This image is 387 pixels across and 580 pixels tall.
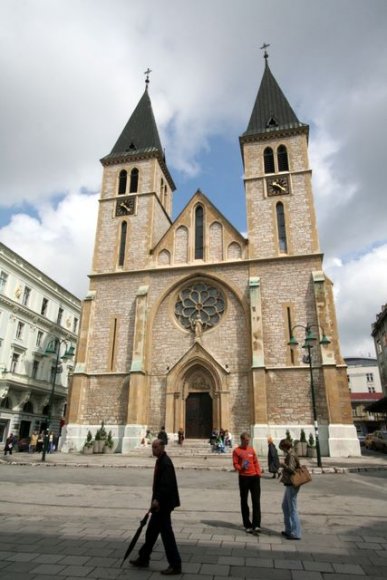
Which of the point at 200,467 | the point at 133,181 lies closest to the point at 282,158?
the point at 133,181

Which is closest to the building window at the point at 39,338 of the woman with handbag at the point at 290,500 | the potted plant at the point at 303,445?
the potted plant at the point at 303,445

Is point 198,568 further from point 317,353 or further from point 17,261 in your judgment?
point 17,261

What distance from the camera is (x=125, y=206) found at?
31078 millimetres

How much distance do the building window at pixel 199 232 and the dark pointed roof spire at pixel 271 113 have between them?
740 cm

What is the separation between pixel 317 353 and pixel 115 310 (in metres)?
13.6

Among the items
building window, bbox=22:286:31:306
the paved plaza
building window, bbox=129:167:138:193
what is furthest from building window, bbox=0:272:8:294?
the paved plaza

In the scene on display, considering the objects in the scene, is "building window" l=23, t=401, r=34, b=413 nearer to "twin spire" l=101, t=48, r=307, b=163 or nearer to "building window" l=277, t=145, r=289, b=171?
"twin spire" l=101, t=48, r=307, b=163

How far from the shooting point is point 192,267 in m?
27.1

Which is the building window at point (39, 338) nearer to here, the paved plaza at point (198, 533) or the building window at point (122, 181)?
the building window at point (122, 181)

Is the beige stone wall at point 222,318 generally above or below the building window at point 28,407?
above


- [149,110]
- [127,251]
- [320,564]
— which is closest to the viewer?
[320,564]

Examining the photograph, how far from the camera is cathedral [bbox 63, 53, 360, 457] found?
22.3 m

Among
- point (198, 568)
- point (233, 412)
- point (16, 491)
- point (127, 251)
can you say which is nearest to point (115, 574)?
point (198, 568)

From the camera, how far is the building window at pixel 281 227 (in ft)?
86.8
